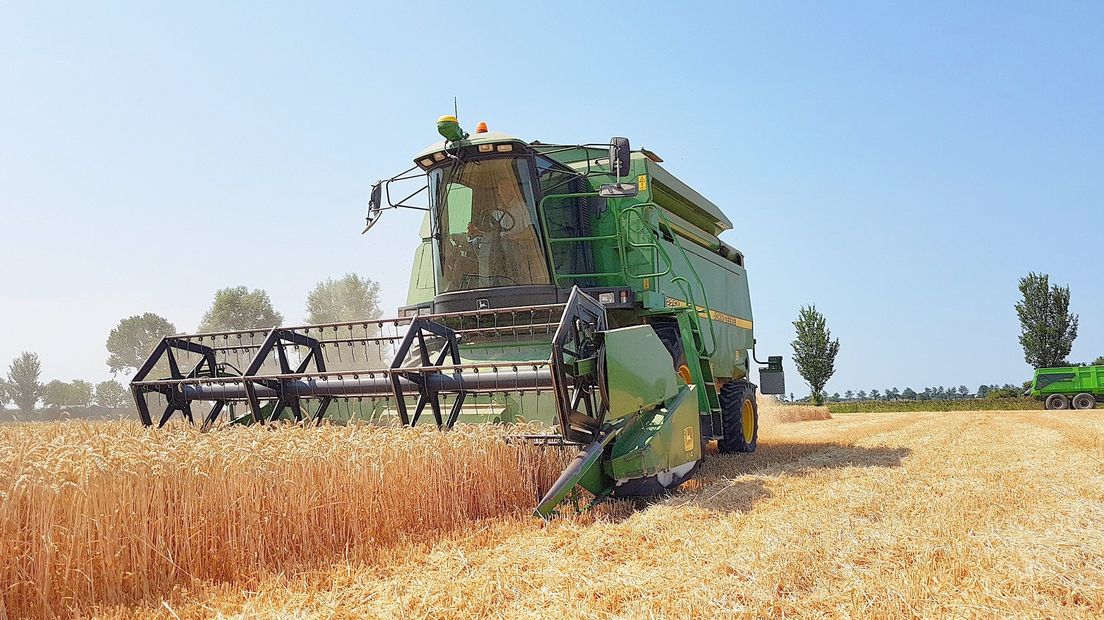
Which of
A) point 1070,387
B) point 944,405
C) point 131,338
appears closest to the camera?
point 1070,387

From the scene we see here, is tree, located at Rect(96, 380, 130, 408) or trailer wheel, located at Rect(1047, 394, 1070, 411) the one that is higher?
tree, located at Rect(96, 380, 130, 408)

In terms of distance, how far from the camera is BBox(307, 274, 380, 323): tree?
3444cm

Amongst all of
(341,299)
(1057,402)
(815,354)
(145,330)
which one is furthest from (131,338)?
(1057,402)

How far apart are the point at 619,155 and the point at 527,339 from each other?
1.58m

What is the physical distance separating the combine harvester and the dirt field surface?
0.64 metres

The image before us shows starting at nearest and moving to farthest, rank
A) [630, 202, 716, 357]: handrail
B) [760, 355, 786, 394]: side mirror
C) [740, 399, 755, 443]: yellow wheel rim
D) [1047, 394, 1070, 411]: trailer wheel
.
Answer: [630, 202, 716, 357]: handrail → [740, 399, 755, 443]: yellow wheel rim → [760, 355, 786, 394]: side mirror → [1047, 394, 1070, 411]: trailer wheel

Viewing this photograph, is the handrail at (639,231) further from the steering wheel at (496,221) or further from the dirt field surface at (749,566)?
the dirt field surface at (749,566)

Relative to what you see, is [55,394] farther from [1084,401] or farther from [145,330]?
[1084,401]

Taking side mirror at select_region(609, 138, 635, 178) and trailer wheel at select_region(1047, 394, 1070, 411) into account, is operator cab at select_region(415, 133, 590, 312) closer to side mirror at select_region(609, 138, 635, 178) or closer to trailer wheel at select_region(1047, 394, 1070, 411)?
side mirror at select_region(609, 138, 635, 178)

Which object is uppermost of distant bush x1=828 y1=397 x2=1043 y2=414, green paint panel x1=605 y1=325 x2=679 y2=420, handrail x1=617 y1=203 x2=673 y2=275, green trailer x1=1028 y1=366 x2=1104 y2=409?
handrail x1=617 y1=203 x2=673 y2=275

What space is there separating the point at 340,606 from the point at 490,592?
1.72 ft

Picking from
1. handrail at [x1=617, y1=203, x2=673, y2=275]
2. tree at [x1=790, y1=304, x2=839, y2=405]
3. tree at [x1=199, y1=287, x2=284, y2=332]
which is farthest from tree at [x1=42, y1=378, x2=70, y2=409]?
handrail at [x1=617, y1=203, x2=673, y2=275]

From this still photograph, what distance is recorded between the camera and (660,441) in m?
4.66

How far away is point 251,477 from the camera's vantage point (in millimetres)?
3346
